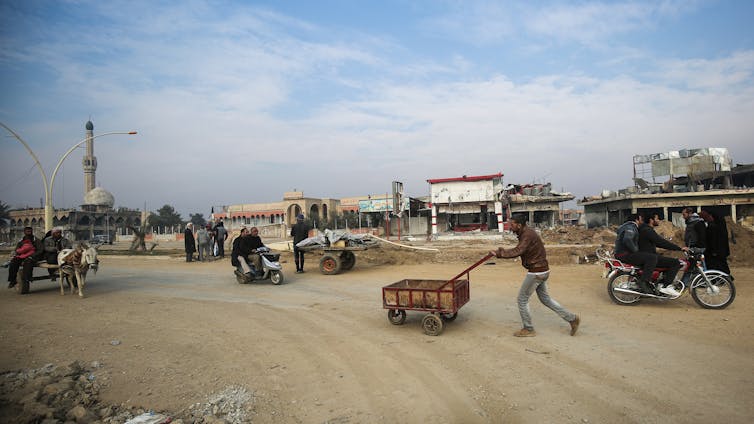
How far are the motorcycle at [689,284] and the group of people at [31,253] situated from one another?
13.3 metres

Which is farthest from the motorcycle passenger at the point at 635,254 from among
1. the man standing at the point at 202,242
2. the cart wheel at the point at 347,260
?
the man standing at the point at 202,242

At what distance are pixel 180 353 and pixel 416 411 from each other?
11.7 ft

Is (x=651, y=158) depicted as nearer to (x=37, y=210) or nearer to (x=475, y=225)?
(x=475, y=225)

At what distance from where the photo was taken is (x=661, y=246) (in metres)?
7.50

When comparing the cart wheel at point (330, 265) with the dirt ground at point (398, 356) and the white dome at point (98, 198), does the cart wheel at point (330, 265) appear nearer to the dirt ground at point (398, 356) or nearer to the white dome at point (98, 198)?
the dirt ground at point (398, 356)

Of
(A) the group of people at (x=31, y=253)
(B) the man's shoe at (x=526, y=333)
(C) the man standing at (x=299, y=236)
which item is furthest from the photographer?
(C) the man standing at (x=299, y=236)

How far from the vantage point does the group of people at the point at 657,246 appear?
24.6 feet

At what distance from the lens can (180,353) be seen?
18.8ft

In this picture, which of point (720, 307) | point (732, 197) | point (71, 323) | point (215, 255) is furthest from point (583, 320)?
point (732, 197)

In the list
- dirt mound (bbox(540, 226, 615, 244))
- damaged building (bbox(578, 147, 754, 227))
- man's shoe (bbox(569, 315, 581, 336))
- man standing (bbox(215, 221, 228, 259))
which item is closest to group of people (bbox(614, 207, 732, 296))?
man's shoe (bbox(569, 315, 581, 336))

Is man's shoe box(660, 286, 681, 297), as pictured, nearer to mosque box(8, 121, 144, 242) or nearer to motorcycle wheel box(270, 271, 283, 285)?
motorcycle wheel box(270, 271, 283, 285)

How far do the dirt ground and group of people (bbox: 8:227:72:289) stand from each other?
999mm

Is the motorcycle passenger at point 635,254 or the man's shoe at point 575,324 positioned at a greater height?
the motorcycle passenger at point 635,254

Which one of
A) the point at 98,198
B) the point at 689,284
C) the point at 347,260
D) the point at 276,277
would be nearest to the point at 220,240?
the point at 347,260
